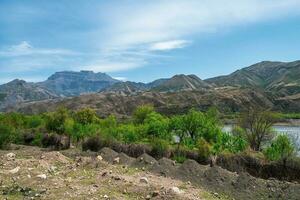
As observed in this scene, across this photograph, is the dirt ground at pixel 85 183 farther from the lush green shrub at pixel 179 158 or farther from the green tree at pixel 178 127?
the green tree at pixel 178 127

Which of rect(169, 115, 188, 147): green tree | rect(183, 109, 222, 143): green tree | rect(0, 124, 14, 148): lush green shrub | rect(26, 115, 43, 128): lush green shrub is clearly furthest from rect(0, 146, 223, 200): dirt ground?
rect(26, 115, 43, 128): lush green shrub

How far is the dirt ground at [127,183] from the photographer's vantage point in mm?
17391

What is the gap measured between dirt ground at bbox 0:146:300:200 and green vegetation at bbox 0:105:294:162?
13815mm

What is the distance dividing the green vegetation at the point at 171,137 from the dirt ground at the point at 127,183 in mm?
13815

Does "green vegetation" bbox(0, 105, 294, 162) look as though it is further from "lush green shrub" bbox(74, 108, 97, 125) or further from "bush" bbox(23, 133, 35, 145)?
"lush green shrub" bbox(74, 108, 97, 125)

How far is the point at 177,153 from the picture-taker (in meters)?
39.9

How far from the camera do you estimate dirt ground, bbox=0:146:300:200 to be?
17.4 m

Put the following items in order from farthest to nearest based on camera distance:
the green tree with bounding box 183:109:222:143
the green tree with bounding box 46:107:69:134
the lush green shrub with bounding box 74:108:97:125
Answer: the lush green shrub with bounding box 74:108:97:125 < the green tree with bounding box 46:107:69:134 < the green tree with bounding box 183:109:222:143

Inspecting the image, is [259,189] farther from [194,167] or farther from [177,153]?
[177,153]

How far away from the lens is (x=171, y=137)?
56.1 metres

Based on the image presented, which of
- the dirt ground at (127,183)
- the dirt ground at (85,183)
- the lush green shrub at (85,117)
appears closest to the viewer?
the dirt ground at (85,183)

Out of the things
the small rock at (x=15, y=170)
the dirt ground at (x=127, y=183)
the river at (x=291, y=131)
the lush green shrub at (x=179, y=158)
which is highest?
the small rock at (x=15, y=170)

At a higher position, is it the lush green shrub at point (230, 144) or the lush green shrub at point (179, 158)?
the lush green shrub at point (179, 158)

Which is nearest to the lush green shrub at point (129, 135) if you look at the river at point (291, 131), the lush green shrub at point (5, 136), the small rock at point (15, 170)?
the lush green shrub at point (5, 136)
